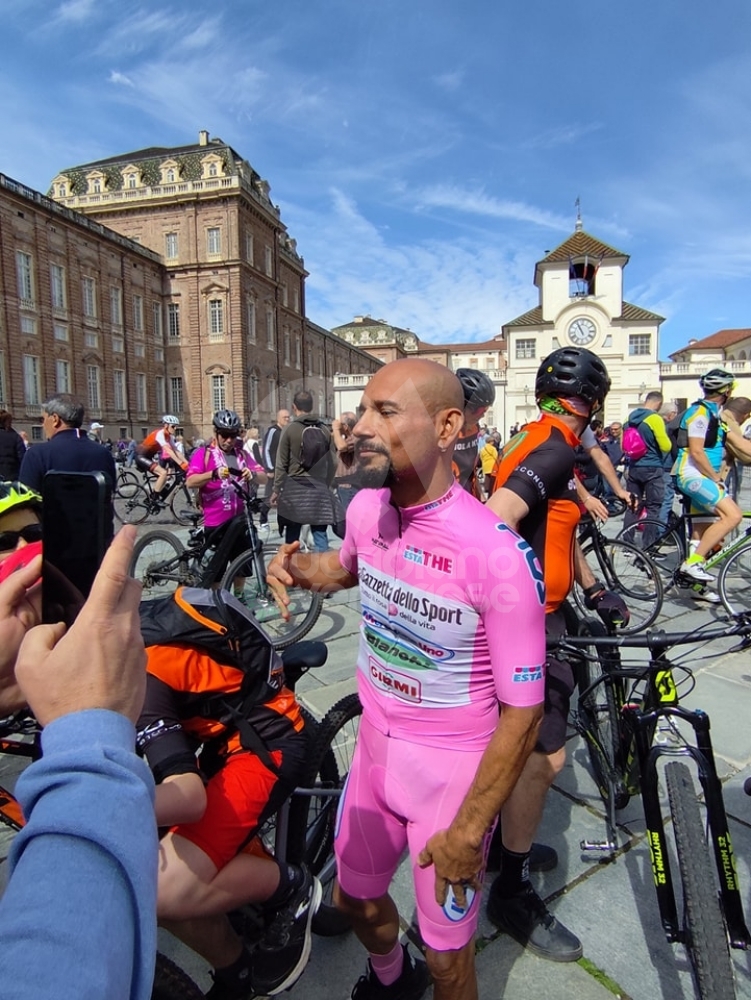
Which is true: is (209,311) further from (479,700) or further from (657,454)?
(479,700)

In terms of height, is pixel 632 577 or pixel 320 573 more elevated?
pixel 320 573

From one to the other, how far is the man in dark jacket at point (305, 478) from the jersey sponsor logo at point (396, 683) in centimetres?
45

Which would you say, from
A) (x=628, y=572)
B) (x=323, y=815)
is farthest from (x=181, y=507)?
(x=323, y=815)

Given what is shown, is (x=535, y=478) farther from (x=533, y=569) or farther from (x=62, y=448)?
(x=62, y=448)

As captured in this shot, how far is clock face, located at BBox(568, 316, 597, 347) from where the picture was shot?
1865 inches

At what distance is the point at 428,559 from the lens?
149 centimetres

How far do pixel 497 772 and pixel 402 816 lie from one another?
0.39 meters

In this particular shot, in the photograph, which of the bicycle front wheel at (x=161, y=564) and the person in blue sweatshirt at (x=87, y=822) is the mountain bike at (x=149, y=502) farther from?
the person in blue sweatshirt at (x=87, y=822)

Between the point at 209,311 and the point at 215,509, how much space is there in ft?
150

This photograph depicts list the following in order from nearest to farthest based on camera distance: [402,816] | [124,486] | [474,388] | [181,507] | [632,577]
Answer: [402,816]
[474,388]
[632,577]
[181,507]
[124,486]

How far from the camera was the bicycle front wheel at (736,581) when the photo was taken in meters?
5.42

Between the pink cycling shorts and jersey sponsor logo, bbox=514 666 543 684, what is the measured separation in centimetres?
28

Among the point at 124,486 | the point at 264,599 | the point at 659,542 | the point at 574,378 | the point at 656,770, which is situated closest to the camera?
the point at 656,770

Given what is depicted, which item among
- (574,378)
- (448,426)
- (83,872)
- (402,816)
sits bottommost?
(402,816)
